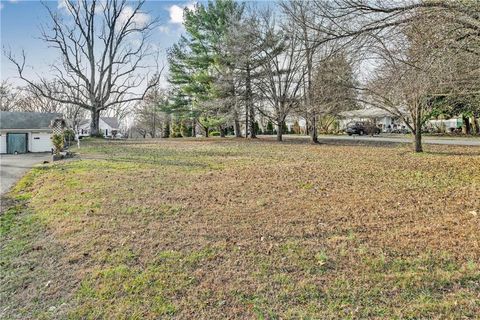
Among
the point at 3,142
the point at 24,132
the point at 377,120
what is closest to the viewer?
the point at 3,142

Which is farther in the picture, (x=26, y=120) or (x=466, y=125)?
(x=26, y=120)

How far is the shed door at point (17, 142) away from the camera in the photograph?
1149 inches

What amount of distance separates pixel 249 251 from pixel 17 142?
32.5 m

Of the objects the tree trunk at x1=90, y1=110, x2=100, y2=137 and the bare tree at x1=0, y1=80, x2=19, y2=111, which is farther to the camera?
the bare tree at x1=0, y1=80, x2=19, y2=111

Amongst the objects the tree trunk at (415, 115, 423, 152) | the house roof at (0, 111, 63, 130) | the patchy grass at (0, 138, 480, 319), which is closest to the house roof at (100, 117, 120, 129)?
the house roof at (0, 111, 63, 130)

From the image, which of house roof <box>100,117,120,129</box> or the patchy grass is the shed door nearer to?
the patchy grass

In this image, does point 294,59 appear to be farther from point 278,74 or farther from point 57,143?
point 57,143

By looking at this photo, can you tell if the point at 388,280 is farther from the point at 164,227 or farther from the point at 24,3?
the point at 24,3

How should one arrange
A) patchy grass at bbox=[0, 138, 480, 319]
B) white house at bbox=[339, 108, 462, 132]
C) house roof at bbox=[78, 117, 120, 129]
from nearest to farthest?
patchy grass at bbox=[0, 138, 480, 319] < white house at bbox=[339, 108, 462, 132] < house roof at bbox=[78, 117, 120, 129]

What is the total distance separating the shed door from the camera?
2917cm

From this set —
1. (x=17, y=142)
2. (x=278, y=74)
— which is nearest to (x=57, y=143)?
(x=278, y=74)

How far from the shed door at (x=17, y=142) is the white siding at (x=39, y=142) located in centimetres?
46

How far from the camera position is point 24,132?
29891 mm

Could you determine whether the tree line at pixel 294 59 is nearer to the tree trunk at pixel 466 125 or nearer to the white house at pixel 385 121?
the tree trunk at pixel 466 125
